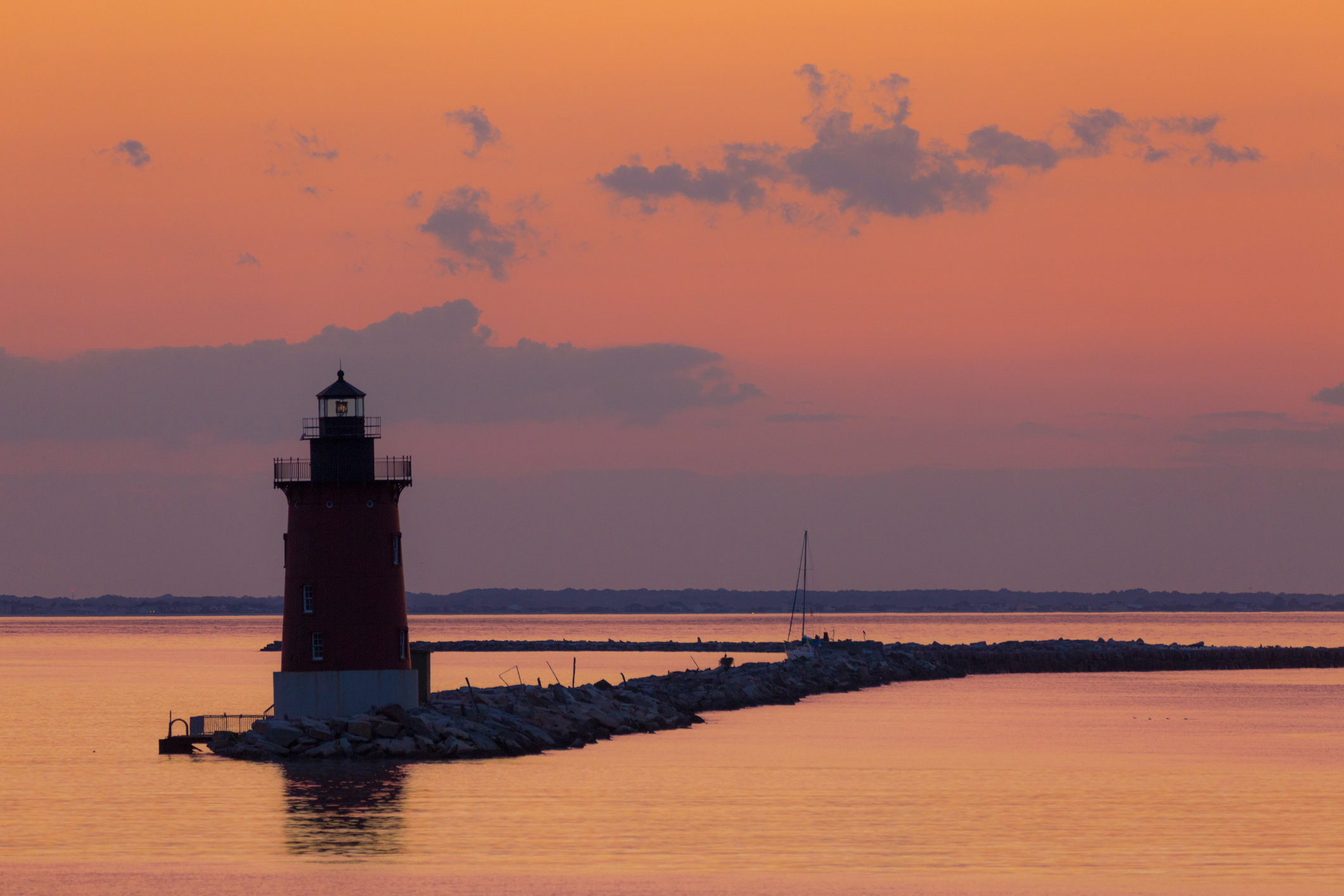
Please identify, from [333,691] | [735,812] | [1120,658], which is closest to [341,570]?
[333,691]

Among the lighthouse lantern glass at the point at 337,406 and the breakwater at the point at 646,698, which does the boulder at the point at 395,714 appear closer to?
the breakwater at the point at 646,698

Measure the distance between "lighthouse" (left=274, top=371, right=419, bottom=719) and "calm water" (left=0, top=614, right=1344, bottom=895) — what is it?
88.4 inches

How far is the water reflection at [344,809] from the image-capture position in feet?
100

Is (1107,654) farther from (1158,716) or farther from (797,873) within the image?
(797,873)

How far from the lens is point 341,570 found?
4231cm

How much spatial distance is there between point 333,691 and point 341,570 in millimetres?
3158

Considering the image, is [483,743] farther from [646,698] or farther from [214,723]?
[646,698]

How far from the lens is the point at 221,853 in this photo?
29938mm

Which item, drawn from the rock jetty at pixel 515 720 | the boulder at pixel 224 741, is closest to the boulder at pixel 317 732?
the rock jetty at pixel 515 720

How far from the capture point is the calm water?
1086 inches

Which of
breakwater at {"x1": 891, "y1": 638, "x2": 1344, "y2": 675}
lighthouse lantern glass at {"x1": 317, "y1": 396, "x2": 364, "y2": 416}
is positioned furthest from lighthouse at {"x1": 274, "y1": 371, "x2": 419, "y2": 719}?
breakwater at {"x1": 891, "y1": 638, "x2": 1344, "y2": 675}

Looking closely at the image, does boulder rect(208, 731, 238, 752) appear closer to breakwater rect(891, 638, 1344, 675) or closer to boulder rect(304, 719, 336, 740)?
boulder rect(304, 719, 336, 740)

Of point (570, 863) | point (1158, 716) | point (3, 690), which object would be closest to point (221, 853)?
point (570, 863)

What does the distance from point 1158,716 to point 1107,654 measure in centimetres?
4644
